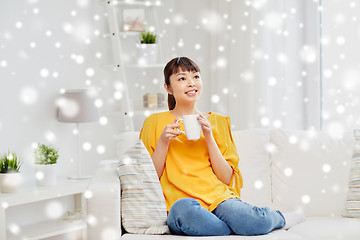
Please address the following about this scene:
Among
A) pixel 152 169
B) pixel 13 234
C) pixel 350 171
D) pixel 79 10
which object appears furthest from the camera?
pixel 79 10

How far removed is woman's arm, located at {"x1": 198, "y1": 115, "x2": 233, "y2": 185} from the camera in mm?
1979

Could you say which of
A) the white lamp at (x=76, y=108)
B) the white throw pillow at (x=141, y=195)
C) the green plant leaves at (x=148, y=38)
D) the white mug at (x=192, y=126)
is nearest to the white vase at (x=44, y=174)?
the white lamp at (x=76, y=108)

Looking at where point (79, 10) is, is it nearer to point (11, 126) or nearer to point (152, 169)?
point (11, 126)

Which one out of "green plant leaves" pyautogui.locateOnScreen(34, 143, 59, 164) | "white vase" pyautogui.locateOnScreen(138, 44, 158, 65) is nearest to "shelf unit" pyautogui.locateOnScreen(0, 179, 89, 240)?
"green plant leaves" pyautogui.locateOnScreen(34, 143, 59, 164)

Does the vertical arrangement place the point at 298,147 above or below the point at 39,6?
below

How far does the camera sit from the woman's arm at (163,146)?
6.39 ft

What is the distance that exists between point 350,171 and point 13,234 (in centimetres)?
Answer: 196

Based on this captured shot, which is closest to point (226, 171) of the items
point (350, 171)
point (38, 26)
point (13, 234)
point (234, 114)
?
point (350, 171)

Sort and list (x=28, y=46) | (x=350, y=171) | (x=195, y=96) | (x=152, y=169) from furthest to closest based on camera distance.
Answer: (x=28, y=46)
(x=350, y=171)
(x=195, y=96)
(x=152, y=169)

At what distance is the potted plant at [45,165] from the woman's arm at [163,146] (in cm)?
119

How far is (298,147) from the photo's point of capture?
2.32 m

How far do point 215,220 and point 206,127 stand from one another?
0.37 m

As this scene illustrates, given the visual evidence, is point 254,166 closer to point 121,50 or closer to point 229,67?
point 229,67

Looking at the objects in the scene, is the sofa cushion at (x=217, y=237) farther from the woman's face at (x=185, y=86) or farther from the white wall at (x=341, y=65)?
the white wall at (x=341, y=65)
